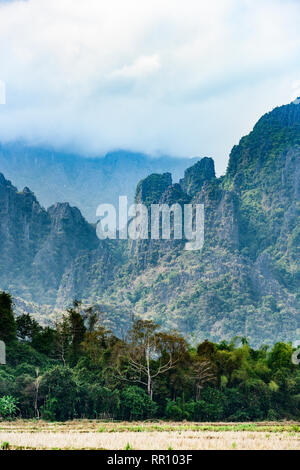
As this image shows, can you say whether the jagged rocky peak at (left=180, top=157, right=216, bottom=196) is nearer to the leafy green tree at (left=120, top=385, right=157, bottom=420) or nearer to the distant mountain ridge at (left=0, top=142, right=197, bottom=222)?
the distant mountain ridge at (left=0, top=142, right=197, bottom=222)

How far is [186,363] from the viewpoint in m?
31.0

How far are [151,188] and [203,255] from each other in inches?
701

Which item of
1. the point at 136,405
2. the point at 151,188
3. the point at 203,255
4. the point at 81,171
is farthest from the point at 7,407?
the point at 151,188

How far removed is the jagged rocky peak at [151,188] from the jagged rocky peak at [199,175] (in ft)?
19.4

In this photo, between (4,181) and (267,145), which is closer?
(267,145)

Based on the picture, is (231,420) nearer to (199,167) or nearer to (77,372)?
(77,372)

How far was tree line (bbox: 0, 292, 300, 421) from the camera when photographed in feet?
91.6

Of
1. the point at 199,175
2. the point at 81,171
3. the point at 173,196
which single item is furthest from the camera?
the point at 199,175

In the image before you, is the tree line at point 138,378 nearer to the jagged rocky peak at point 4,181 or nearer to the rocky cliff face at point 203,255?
the rocky cliff face at point 203,255

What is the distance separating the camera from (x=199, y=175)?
118938mm

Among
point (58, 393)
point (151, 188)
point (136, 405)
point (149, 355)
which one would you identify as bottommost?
point (136, 405)

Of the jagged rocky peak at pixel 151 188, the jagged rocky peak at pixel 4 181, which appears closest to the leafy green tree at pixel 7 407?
the jagged rocky peak at pixel 151 188

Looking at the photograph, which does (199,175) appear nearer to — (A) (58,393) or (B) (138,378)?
(B) (138,378)

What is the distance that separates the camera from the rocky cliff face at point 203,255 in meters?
95.0
